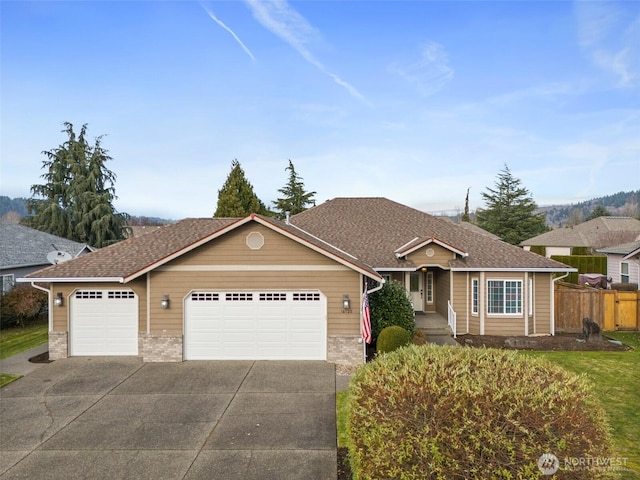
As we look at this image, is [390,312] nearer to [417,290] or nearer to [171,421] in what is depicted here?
[417,290]

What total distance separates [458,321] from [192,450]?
11751mm

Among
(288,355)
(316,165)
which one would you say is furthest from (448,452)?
(316,165)

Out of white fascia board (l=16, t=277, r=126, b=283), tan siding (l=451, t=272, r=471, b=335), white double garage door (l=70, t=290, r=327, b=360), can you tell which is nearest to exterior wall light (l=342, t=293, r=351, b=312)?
white double garage door (l=70, t=290, r=327, b=360)

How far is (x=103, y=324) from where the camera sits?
38.2 feet

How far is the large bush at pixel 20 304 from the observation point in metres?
16.0

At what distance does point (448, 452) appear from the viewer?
3754 mm

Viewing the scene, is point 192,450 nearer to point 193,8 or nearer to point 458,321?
point 458,321

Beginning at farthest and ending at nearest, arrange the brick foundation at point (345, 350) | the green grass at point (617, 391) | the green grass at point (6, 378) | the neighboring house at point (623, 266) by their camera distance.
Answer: the neighboring house at point (623, 266) → the brick foundation at point (345, 350) → the green grass at point (6, 378) → the green grass at point (617, 391)

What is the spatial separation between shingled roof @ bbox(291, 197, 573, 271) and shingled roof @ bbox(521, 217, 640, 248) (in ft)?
91.6

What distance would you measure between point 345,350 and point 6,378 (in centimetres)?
986

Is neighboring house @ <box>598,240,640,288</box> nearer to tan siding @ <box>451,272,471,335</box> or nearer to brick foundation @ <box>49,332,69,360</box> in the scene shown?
tan siding @ <box>451,272,471,335</box>

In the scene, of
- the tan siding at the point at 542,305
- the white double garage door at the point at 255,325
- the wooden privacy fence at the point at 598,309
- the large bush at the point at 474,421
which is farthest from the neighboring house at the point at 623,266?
the large bush at the point at 474,421

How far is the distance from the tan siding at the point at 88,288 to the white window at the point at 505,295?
43.4 ft

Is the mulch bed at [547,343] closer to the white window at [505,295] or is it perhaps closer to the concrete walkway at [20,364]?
the white window at [505,295]
